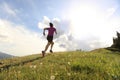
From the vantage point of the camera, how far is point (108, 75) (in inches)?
359

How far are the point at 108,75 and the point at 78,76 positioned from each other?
1.15 meters

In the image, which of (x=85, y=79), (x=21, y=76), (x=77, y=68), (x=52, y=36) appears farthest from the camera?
(x=52, y=36)

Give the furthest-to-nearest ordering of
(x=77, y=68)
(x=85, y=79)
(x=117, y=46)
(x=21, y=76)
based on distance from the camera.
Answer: (x=117, y=46) → (x=77, y=68) → (x=21, y=76) → (x=85, y=79)

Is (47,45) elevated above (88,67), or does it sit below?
above

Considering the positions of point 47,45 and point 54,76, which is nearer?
point 54,76

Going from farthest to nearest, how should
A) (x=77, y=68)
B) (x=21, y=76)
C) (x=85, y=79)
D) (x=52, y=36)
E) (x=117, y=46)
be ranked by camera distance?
(x=117, y=46) → (x=52, y=36) → (x=77, y=68) → (x=21, y=76) → (x=85, y=79)

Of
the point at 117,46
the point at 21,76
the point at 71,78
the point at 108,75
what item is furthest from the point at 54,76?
the point at 117,46

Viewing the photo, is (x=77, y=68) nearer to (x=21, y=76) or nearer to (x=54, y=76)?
(x=54, y=76)

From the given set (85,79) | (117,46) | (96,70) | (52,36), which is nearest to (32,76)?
(85,79)

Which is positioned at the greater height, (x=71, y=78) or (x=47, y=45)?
(x=47, y=45)

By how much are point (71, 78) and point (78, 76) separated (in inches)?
11.8

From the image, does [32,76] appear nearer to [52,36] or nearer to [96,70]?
[96,70]

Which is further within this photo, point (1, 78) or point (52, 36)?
point (52, 36)

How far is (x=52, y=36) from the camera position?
22875mm
